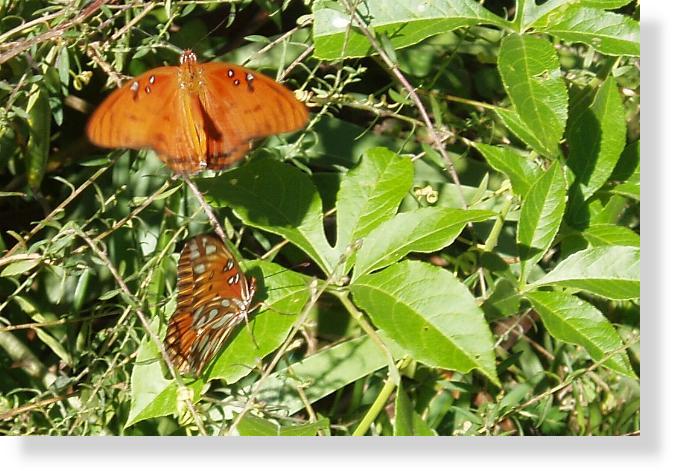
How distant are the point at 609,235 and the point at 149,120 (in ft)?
2.96

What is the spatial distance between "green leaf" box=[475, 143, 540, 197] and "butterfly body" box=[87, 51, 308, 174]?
1.37ft

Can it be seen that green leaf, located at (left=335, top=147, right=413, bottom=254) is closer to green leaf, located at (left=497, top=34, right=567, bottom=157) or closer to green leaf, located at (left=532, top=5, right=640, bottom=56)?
green leaf, located at (left=497, top=34, right=567, bottom=157)

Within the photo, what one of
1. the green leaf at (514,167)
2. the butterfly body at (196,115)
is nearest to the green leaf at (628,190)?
the green leaf at (514,167)

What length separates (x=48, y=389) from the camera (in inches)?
74.2

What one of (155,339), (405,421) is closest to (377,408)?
(405,421)

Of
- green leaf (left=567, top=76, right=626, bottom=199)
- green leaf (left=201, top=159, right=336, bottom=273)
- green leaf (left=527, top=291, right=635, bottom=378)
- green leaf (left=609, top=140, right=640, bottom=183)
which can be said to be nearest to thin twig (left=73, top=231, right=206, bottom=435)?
green leaf (left=201, top=159, right=336, bottom=273)

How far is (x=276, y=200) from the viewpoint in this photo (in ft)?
6.08

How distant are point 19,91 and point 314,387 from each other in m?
0.81

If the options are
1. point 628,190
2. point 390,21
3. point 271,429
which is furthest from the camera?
point 628,190

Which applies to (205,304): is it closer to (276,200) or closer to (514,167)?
(276,200)

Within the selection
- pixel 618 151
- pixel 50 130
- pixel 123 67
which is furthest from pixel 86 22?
pixel 618 151

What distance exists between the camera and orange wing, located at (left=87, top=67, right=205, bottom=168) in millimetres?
1654

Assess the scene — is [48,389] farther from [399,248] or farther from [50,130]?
[399,248]

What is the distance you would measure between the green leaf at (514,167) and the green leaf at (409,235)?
0.24 m
